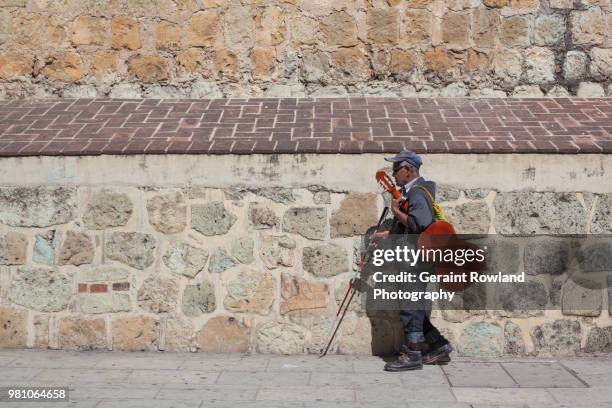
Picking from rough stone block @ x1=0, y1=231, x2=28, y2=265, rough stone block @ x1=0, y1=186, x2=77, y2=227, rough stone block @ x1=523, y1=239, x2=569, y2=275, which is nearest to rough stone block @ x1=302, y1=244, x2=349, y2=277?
rough stone block @ x1=523, y1=239, x2=569, y2=275

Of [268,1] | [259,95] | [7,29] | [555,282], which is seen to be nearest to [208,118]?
[259,95]

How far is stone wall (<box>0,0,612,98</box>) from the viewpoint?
7.93 meters

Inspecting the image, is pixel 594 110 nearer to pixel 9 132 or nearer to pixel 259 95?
pixel 259 95

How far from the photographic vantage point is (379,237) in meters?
6.63

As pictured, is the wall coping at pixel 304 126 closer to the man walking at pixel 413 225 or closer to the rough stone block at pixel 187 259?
the man walking at pixel 413 225

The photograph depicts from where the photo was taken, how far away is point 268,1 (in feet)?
26.4

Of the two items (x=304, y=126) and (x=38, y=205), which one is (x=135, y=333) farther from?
(x=304, y=126)

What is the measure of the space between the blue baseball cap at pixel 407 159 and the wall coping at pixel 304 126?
0.29 m

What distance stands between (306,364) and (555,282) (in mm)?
2031

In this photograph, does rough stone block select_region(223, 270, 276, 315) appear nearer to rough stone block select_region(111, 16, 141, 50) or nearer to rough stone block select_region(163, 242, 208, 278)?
rough stone block select_region(163, 242, 208, 278)

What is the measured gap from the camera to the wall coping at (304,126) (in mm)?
6906

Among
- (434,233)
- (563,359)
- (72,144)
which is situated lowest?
(563,359)

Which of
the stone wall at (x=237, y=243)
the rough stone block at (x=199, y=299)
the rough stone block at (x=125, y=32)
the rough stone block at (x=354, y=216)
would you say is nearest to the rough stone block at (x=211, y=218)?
the stone wall at (x=237, y=243)

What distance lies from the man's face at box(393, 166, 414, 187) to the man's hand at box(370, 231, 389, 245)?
14.9 inches
